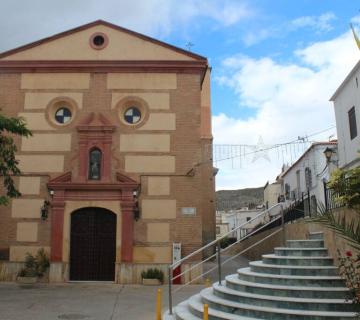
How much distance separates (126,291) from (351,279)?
8950 mm

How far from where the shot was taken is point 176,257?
1673 cm

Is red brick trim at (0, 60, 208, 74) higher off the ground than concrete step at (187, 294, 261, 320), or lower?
higher

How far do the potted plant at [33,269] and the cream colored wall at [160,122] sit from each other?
19.8ft

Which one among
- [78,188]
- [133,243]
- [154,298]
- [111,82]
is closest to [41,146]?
[78,188]

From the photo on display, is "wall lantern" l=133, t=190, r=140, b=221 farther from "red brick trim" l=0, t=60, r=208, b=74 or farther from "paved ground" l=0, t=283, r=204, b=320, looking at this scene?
"red brick trim" l=0, t=60, r=208, b=74

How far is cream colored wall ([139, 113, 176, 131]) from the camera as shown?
1797cm

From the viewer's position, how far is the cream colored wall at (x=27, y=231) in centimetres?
1716

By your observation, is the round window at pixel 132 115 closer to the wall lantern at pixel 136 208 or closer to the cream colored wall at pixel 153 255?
the wall lantern at pixel 136 208

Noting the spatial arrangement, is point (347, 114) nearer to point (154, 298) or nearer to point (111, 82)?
point (111, 82)

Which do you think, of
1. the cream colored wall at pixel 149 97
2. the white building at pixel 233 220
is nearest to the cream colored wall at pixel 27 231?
the cream colored wall at pixel 149 97

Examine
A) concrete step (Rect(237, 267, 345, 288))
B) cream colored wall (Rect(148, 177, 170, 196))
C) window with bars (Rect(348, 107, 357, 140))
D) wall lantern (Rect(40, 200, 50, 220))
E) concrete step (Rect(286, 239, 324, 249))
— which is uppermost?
window with bars (Rect(348, 107, 357, 140))

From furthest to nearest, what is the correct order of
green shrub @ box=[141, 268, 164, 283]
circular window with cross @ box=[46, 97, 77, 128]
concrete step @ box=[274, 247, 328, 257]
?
circular window with cross @ box=[46, 97, 77, 128] → green shrub @ box=[141, 268, 164, 283] → concrete step @ box=[274, 247, 328, 257]

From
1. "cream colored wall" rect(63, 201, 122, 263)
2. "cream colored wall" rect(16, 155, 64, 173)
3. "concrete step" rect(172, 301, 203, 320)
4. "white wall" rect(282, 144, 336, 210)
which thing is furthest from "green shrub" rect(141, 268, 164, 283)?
"white wall" rect(282, 144, 336, 210)

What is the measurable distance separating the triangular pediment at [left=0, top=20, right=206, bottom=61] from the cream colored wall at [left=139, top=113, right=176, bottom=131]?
7.48ft
